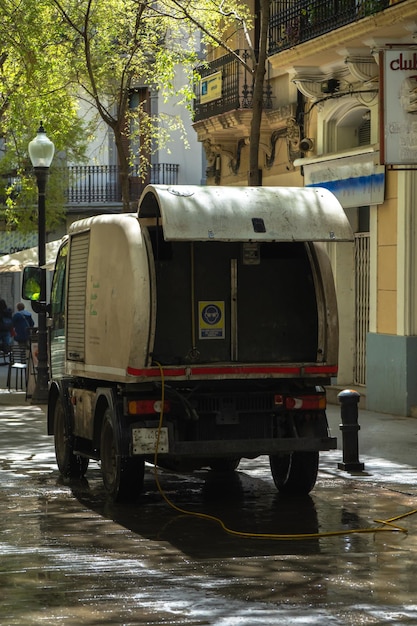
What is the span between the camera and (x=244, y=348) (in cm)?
1200

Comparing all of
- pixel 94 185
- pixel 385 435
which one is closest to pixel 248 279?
pixel 385 435

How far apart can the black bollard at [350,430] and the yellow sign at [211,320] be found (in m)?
2.19

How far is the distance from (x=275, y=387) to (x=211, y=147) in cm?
1648

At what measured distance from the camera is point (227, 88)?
25641 mm

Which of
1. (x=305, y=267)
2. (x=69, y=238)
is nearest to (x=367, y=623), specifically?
(x=305, y=267)

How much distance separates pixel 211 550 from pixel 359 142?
45.7 feet

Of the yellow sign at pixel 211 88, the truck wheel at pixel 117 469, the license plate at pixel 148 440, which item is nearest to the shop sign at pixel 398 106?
the truck wheel at pixel 117 469

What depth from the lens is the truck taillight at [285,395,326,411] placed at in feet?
38.5

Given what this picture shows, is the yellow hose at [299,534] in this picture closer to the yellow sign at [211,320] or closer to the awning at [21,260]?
the yellow sign at [211,320]

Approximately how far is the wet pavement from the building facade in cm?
495

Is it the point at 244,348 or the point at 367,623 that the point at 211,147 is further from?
the point at 367,623

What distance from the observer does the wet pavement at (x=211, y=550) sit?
759cm

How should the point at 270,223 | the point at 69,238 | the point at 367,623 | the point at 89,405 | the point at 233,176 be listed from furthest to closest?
the point at 233,176 < the point at 69,238 < the point at 89,405 < the point at 270,223 < the point at 367,623

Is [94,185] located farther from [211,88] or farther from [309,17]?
[309,17]
